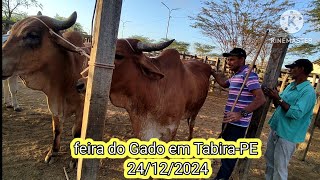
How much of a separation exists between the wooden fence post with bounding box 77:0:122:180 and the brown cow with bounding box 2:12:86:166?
1.63 metres

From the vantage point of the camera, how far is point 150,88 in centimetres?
285

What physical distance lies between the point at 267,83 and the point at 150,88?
4.41ft

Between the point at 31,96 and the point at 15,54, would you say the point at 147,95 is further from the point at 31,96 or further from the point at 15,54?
the point at 31,96

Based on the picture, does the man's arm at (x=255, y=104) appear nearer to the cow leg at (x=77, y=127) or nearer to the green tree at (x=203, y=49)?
the cow leg at (x=77, y=127)

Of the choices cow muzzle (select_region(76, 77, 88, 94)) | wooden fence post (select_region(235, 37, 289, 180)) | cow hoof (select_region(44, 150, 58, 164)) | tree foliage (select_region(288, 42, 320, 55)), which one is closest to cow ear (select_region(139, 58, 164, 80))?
cow muzzle (select_region(76, 77, 88, 94))

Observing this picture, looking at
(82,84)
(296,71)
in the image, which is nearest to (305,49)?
(296,71)

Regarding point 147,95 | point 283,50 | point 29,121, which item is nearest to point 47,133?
point 29,121

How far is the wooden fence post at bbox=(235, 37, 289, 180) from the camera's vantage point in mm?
2672

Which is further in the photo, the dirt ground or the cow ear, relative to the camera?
the dirt ground

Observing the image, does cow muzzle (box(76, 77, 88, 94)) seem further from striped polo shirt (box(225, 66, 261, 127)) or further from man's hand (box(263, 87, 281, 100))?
man's hand (box(263, 87, 281, 100))

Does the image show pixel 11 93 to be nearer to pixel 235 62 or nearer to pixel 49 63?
pixel 49 63

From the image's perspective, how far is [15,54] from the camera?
278cm

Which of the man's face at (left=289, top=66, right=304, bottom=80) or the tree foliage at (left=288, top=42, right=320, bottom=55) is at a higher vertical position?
the tree foliage at (left=288, top=42, right=320, bottom=55)

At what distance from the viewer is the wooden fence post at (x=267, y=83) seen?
2672 mm
